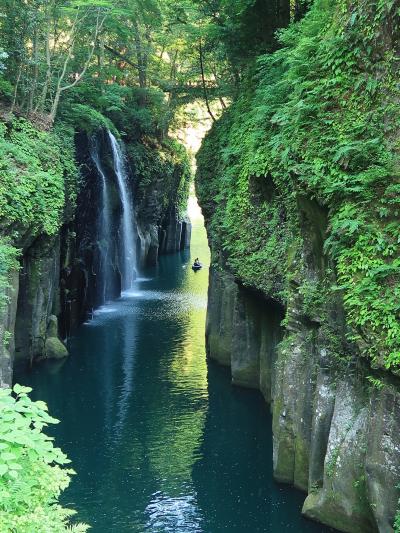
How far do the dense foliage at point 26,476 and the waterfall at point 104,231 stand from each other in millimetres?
27852

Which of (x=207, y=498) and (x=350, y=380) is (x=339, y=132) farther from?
(x=207, y=498)

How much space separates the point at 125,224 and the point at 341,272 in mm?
30589

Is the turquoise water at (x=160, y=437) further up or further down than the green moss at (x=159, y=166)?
further down

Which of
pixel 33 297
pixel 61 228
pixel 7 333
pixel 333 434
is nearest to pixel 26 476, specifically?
pixel 333 434

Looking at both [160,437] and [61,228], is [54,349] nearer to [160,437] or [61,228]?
[61,228]

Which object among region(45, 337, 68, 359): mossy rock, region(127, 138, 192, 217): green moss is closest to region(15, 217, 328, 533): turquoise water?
region(45, 337, 68, 359): mossy rock

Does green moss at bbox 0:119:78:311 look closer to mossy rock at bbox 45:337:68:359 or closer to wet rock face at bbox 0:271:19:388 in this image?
wet rock face at bbox 0:271:19:388

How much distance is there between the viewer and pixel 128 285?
42.2m

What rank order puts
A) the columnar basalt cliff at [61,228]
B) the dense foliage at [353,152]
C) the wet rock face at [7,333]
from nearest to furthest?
the dense foliage at [353,152], the wet rock face at [7,333], the columnar basalt cliff at [61,228]

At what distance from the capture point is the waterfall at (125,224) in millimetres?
36281

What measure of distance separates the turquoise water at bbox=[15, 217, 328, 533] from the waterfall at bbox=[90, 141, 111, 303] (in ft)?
20.3

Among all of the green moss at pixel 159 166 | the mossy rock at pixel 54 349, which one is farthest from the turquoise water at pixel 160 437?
the green moss at pixel 159 166

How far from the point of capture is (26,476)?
5.17 meters

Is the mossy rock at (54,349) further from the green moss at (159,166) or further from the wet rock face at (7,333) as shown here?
the green moss at (159,166)
